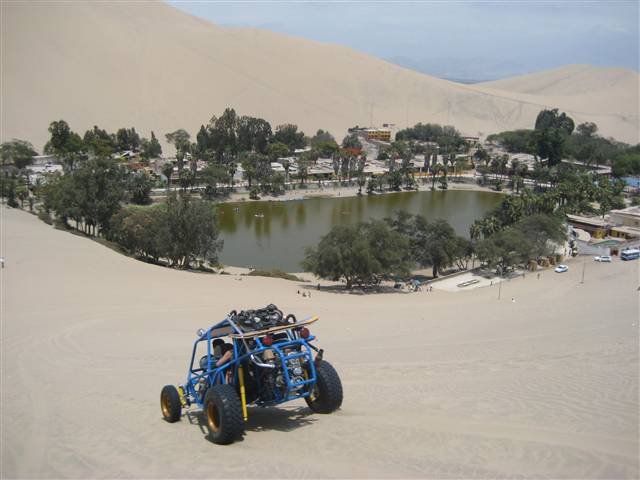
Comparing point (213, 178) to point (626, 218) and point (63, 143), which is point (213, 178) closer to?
point (63, 143)

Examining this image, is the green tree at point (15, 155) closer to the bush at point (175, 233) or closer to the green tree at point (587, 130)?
the bush at point (175, 233)

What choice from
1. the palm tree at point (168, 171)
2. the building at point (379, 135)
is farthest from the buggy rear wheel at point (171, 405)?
the building at point (379, 135)

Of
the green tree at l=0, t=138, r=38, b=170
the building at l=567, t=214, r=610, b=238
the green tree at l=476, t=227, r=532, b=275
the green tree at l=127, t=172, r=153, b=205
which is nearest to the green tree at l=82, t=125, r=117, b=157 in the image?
the green tree at l=0, t=138, r=38, b=170

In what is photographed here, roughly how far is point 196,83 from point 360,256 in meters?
99.9

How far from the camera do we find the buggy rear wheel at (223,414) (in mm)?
6574

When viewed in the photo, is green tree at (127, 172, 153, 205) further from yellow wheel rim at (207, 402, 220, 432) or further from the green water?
yellow wheel rim at (207, 402, 220, 432)

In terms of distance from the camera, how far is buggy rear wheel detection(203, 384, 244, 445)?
6.57 m

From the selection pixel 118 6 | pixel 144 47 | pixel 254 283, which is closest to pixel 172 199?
pixel 254 283

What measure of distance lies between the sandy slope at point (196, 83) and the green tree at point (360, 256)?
230ft

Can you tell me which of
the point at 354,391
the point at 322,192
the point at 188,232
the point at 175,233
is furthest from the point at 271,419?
the point at 322,192

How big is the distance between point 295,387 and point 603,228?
4738 centimetres

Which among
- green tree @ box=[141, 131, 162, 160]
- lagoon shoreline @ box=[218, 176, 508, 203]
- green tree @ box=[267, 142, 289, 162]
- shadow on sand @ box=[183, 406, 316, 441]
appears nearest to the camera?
shadow on sand @ box=[183, 406, 316, 441]

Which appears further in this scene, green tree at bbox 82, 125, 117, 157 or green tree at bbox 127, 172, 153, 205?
green tree at bbox 82, 125, 117, 157

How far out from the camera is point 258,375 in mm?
7059
